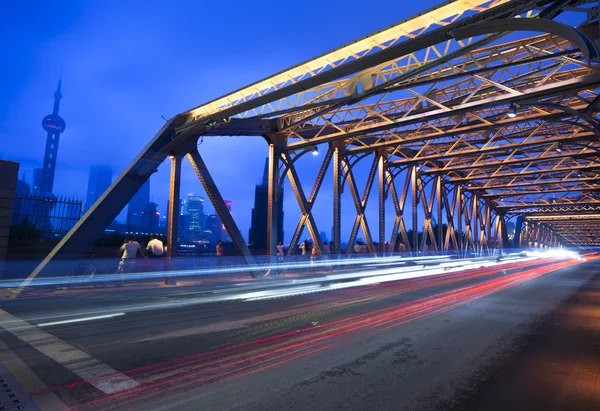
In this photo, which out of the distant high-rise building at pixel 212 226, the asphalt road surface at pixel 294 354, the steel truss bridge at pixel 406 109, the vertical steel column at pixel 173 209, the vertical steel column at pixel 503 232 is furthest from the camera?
the distant high-rise building at pixel 212 226

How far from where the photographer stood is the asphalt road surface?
3.69 metres

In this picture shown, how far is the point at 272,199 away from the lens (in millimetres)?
18781

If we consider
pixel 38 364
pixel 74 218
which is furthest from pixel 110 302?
pixel 74 218

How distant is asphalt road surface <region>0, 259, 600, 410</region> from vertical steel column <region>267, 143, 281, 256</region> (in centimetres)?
905

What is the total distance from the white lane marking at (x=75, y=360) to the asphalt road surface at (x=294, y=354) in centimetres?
2

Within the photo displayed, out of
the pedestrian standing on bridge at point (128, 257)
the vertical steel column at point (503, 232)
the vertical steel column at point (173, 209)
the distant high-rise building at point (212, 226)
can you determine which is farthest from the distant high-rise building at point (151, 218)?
the vertical steel column at point (503, 232)

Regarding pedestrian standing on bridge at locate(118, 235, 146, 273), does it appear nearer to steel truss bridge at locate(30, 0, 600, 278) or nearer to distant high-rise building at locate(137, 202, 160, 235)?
steel truss bridge at locate(30, 0, 600, 278)

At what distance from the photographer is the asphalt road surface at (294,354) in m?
3.69

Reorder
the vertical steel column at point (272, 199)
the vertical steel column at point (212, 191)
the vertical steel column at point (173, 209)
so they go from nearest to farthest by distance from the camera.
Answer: the vertical steel column at point (173, 209), the vertical steel column at point (212, 191), the vertical steel column at point (272, 199)

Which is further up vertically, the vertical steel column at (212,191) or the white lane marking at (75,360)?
the vertical steel column at (212,191)

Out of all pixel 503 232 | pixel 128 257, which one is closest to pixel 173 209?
pixel 128 257

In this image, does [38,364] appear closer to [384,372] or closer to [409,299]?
[384,372]

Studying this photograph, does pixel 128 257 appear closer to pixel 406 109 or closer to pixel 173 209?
pixel 173 209

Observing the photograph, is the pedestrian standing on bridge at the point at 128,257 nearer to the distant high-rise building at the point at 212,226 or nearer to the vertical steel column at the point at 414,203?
the vertical steel column at the point at 414,203
